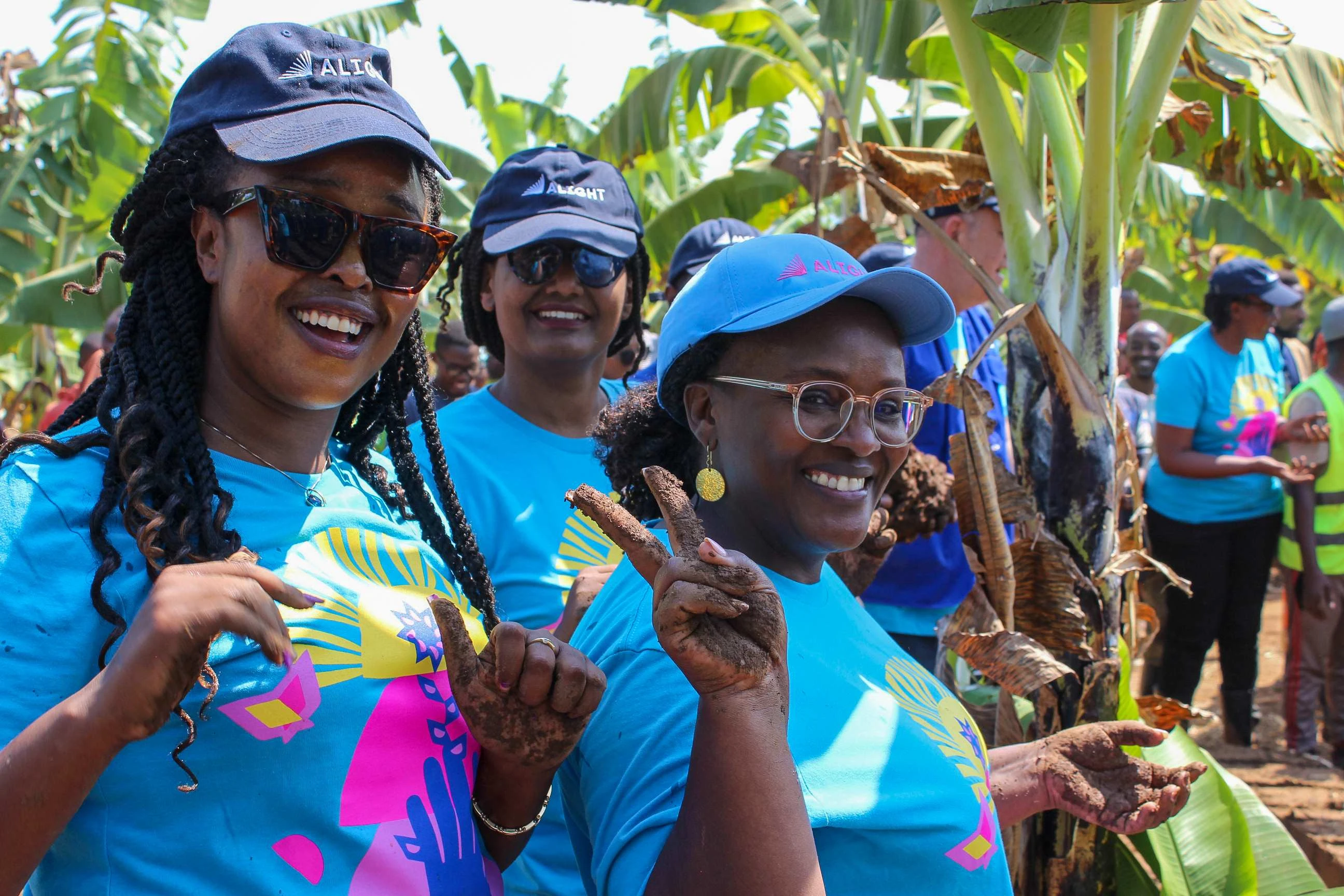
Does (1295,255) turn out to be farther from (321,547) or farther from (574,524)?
(321,547)

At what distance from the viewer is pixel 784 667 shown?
51.7 inches

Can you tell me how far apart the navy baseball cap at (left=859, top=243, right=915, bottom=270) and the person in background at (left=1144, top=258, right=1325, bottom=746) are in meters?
2.37

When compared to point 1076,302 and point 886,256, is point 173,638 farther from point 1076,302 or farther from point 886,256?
point 886,256

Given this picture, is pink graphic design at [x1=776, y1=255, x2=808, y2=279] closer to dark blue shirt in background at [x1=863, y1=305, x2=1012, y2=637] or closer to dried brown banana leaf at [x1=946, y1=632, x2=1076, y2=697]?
dried brown banana leaf at [x1=946, y1=632, x2=1076, y2=697]

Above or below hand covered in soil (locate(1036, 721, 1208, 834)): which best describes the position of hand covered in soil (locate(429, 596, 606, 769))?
above

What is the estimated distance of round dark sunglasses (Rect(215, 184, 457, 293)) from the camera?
1555mm

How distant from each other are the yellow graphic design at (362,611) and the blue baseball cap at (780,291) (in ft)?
1.94

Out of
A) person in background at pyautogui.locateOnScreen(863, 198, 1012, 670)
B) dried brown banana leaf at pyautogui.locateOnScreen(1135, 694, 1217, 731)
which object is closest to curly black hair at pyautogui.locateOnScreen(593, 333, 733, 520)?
person in background at pyautogui.locateOnScreen(863, 198, 1012, 670)

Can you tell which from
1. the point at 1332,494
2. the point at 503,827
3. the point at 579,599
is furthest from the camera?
the point at 1332,494

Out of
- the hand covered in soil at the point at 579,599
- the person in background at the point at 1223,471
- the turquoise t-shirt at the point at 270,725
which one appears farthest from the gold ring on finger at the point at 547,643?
the person in background at the point at 1223,471

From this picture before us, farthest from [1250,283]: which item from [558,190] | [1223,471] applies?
[558,190]

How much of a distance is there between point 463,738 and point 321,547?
1.16 ft

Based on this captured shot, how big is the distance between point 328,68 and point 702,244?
3.08 metres

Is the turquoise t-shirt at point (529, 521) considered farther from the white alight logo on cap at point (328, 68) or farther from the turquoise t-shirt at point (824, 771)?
the white alight logo on cap at point (328, 68)
